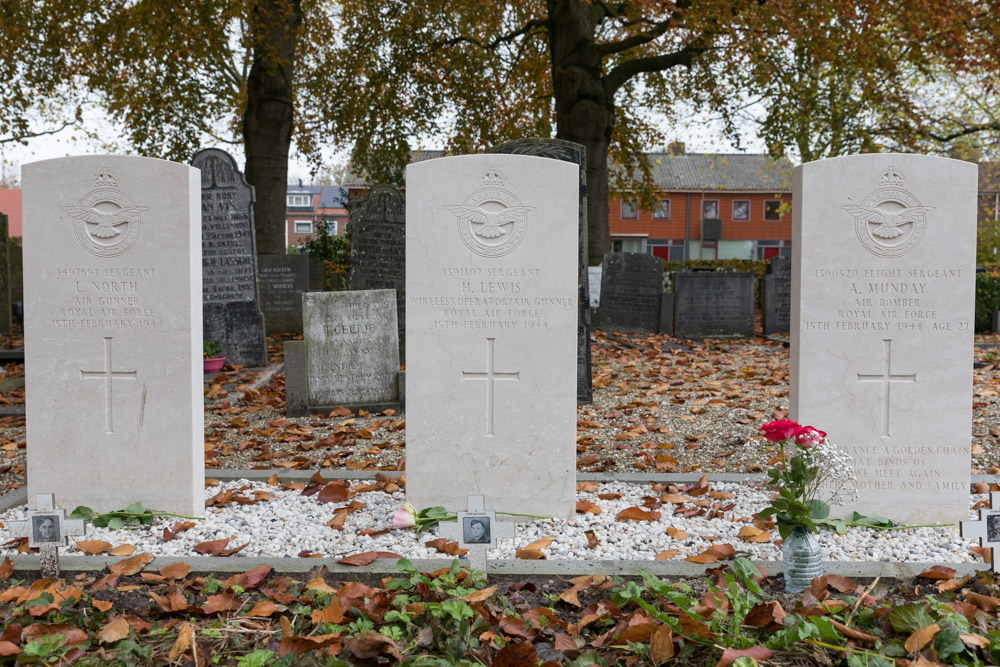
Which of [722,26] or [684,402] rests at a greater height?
[722,26]

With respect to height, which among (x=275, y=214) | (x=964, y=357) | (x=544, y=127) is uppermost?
(x=544, y=127)

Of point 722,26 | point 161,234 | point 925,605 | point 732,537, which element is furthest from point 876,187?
point 722,26

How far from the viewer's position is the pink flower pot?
8959mm

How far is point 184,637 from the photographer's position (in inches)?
107

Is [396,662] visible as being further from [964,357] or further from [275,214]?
[275,214]

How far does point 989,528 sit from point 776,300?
1062cm

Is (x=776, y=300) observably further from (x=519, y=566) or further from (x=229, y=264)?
(x=519, y=566)

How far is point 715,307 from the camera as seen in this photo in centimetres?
1328

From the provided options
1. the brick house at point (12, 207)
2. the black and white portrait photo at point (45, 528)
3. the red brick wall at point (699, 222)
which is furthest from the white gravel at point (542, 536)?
the brick house at point (12, 207)

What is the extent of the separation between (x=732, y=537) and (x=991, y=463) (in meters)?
2.80

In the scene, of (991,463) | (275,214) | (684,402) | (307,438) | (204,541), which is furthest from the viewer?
(275,214)

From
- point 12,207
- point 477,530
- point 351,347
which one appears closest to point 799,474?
point 477,530

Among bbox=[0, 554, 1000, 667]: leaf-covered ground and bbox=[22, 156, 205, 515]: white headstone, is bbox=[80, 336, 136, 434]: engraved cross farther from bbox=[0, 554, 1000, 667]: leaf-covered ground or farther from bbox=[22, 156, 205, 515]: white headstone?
bbox=[0, 554, 1000, 667]: leaf-covered ground

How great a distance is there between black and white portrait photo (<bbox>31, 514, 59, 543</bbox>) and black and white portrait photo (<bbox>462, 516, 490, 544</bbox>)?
178cm
